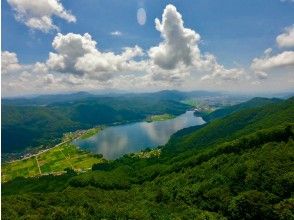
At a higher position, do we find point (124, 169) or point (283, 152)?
point (283, 152)

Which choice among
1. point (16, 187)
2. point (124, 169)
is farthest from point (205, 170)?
Result: point (16, 187)

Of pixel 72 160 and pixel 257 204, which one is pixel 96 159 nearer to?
pixel 72 160

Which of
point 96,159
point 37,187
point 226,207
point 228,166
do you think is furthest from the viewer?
point 96,159

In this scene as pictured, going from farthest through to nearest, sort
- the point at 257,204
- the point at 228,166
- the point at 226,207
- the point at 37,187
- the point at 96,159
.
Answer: the point at 96,159
the point at 37,187
the point at 228,166
the point at 226,207
the point at 257,204

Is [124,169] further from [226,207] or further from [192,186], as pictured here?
[226,207]

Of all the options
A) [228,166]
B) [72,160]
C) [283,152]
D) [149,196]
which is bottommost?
[72,160]

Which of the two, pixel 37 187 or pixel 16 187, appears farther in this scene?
pixel 16 187

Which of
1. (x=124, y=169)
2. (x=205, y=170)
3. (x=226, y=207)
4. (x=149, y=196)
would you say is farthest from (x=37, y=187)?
(x=226, y=207)
